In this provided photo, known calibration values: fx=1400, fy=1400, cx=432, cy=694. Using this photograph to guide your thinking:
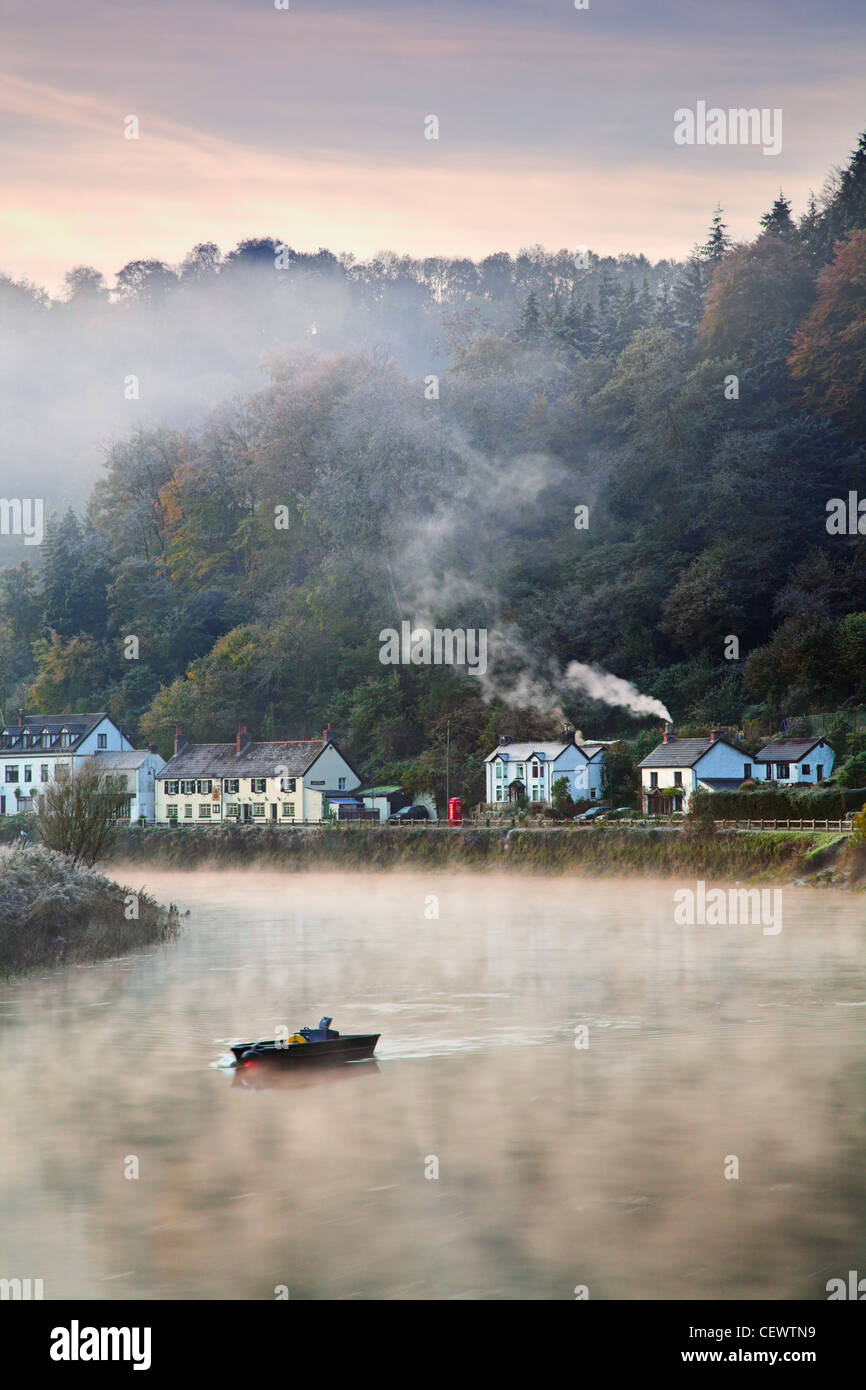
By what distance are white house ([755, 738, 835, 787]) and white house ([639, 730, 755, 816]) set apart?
75 cm

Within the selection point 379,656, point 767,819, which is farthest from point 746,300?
point 767,819

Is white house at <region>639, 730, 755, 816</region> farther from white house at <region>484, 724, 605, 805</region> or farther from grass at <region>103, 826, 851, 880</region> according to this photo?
grass at <region>103, 826, 851, 880</region>

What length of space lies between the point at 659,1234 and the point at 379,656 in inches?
2717

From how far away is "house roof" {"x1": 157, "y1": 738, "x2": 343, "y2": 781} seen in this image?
7906cm

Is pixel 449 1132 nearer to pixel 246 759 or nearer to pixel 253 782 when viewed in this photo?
pixel 253 782

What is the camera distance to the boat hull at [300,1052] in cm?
2123

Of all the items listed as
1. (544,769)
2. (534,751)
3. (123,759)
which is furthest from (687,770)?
(123,759)

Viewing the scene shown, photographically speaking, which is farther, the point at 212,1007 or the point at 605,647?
the point at 605,647

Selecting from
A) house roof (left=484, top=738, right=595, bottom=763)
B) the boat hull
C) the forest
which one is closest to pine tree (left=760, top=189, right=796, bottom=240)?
the forest

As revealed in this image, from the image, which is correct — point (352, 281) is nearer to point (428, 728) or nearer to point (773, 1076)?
point (428, 728)

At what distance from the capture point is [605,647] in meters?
75.8

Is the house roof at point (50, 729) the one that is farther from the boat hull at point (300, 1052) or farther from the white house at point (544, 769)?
the boat hull at point (300, 1052)

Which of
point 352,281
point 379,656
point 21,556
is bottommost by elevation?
point 379,656

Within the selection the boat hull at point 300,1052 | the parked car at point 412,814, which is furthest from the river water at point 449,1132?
the parked car at point 412,814
